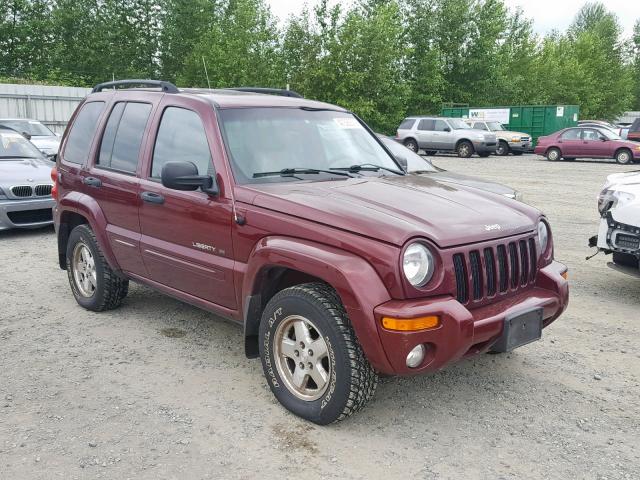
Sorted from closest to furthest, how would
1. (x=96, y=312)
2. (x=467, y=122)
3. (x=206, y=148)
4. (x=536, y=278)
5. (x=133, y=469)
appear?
(x=133, y=469) → (x=536, y=278) → (x=206, y=148) → (x=96, y=312) → (x=467, y=122)

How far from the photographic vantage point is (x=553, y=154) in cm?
2612

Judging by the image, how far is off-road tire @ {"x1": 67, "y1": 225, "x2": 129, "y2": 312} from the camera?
5.26 metres

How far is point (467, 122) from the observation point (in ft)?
96.2

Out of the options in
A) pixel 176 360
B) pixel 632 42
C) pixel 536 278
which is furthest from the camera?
pixel 632 42

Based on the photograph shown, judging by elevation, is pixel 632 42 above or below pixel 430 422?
above

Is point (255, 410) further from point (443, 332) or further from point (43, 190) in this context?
point (43, 190)

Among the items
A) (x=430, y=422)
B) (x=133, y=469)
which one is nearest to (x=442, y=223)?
(x=430, y=422)

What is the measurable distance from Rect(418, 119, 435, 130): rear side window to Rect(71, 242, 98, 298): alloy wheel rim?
2388 cm

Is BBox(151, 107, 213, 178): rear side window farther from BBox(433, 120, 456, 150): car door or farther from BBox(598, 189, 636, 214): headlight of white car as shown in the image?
BBox(433, 120, 456, 150): car door

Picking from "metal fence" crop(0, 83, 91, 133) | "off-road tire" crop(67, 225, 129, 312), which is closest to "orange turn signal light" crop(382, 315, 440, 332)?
"off-road tire" crop(67, 225, 129, 312)

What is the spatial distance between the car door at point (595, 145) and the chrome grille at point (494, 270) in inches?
921

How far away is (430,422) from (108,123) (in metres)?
3.45

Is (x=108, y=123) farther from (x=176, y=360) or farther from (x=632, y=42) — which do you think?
(x=632, y=42)

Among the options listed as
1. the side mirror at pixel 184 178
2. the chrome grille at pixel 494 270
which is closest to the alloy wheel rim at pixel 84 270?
the side mirror at pixel 184 178
